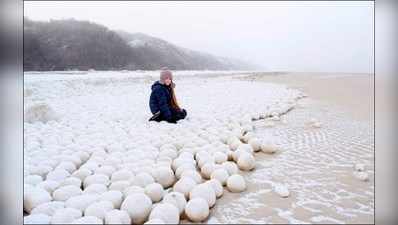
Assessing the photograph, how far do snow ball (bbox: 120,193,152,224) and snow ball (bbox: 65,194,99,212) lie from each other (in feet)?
0.41

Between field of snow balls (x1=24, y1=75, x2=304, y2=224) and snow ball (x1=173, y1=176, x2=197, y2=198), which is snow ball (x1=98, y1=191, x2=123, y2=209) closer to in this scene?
field of snow balls (x1=24, y1=75, x2=304, y2=224)

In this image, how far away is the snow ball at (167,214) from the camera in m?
1.02

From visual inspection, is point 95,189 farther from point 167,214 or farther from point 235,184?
point 235,184

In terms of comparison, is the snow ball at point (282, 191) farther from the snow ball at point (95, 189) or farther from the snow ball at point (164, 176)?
the snow ball at point (95, 189)

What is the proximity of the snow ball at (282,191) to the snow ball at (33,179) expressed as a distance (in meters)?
0.98

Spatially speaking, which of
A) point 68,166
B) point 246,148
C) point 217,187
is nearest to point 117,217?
point 217,187

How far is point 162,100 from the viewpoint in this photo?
2807mm

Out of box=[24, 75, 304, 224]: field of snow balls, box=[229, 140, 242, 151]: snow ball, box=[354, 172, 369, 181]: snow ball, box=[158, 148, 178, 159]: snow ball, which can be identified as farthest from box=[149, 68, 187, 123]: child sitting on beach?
box=[354, 172, 369, 181]: snow ball

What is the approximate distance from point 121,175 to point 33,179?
14.3 inches

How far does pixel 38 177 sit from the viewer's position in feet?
4.49

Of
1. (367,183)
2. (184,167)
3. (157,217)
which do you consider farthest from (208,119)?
(157,217)

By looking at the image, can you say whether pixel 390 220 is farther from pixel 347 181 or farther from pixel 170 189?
pixel 170 189

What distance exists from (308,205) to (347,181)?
347 millimetres

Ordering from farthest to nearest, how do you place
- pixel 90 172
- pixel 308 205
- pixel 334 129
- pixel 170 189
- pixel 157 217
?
pixel 334 129 → pixel 90 172 → pixel 170 189 → pixel 308 205 → pixel 157 217
